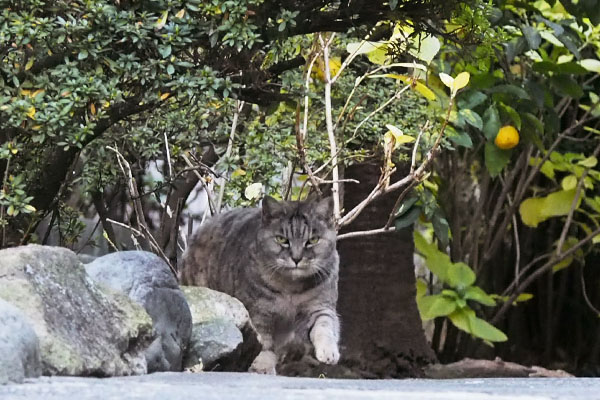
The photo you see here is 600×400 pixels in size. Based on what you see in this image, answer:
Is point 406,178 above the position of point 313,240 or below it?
above

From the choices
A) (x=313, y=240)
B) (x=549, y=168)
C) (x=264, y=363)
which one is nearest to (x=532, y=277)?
(x=549, y=168)

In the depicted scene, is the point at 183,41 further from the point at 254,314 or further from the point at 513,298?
the point at 513,298

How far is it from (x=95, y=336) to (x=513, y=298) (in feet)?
17.2

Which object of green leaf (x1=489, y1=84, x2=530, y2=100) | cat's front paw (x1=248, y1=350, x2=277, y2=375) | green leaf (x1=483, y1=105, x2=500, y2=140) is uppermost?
green leaf (x1=489, y1=84, x2=530, y2=100)

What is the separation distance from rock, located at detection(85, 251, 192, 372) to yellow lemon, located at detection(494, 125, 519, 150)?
2.76 m

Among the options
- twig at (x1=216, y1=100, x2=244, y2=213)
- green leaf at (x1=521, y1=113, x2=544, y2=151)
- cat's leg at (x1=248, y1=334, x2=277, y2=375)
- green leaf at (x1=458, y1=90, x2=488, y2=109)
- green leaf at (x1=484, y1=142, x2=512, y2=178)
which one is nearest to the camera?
cat's leg at (x1=248, y1=334, x2=277, y2=375)

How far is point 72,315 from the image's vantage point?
3660 mm

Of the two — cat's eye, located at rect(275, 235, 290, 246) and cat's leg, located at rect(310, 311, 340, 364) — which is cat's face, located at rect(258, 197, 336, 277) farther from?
cat's leg, located at rect(310, 311, 340, 364)

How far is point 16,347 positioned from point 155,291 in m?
1.33

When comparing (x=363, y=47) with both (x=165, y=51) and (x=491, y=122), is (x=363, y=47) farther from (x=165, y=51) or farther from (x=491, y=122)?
(x=165, y=51)

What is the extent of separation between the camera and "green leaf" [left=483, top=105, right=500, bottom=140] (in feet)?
20.1

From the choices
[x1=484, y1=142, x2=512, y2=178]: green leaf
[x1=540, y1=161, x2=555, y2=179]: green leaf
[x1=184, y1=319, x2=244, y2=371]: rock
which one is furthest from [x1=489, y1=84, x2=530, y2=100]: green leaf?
[x1=184, y1=319, x2=244, y2=371]: rock

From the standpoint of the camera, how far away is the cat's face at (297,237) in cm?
572

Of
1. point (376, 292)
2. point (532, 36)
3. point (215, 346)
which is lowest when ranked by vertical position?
point (376, 292)
